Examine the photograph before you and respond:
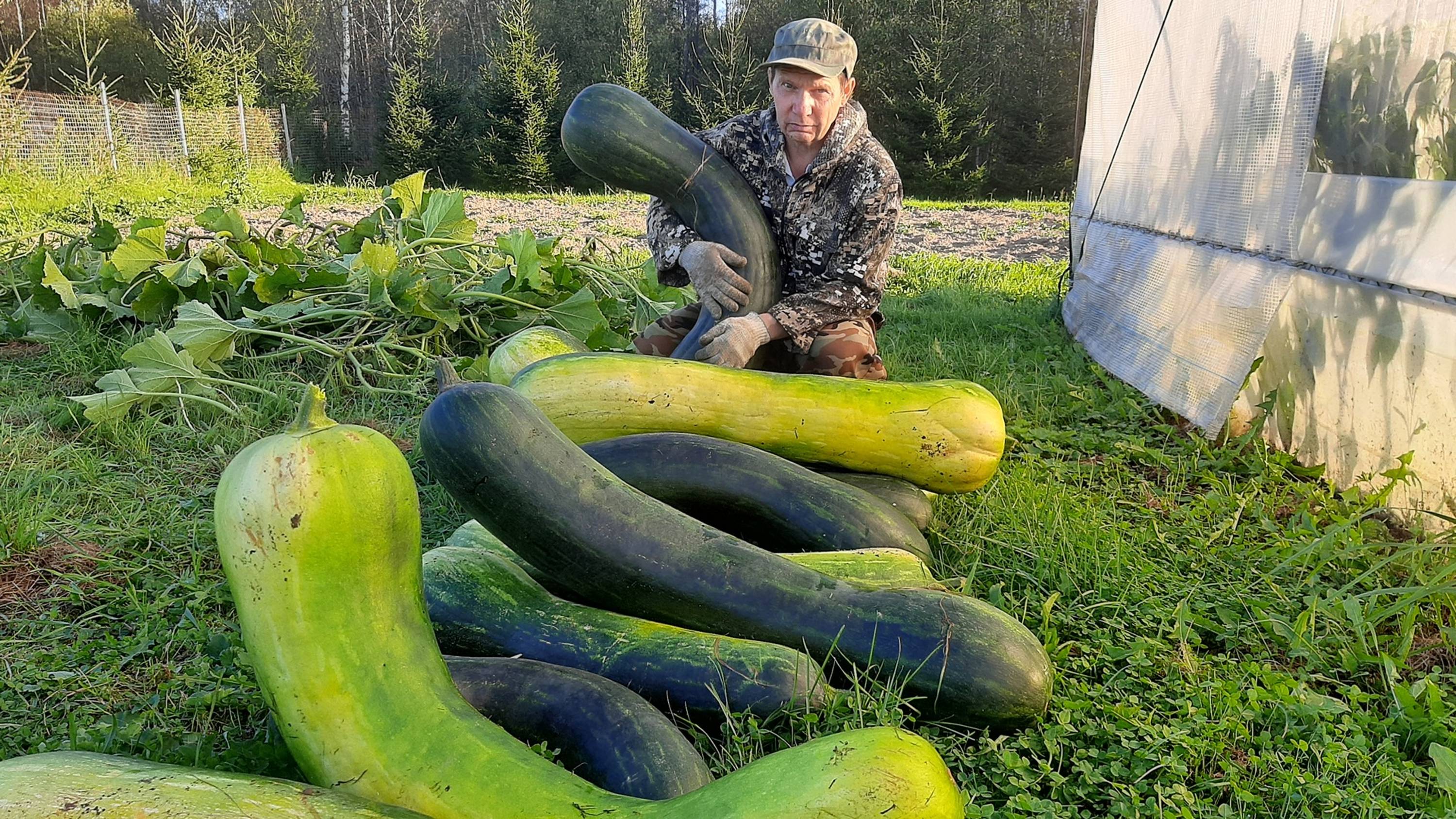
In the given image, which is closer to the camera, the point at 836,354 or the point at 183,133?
the point at 836,354

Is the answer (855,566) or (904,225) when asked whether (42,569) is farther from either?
(904,225)

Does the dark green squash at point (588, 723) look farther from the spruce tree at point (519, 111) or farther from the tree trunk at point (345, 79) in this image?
the tree trunk at point (345, 79)

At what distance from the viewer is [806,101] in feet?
11.0

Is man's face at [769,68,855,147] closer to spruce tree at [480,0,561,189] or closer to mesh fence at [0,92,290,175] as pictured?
mesh fence at [0,92,290,175]

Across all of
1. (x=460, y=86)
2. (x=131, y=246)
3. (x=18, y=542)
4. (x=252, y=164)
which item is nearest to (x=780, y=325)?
(x=18, y=542)

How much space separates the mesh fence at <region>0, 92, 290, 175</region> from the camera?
15.0m

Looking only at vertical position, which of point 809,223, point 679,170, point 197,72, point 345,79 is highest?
point 345,79

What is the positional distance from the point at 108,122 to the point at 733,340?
60.6 feet

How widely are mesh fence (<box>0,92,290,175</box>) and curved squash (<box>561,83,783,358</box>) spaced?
14.9 m

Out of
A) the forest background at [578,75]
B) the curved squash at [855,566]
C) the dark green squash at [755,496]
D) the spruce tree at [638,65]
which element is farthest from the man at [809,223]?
the spruce tree at [638,65]

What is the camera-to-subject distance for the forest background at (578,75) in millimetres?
23688

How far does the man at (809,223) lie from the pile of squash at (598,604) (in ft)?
1.77

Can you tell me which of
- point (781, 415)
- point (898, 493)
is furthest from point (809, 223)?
point (898, 493)

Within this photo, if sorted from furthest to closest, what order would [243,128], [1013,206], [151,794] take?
[243,128] → [1013,206] → [151,794]
